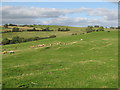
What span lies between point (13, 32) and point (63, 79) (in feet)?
405

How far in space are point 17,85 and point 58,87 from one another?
3259 mm

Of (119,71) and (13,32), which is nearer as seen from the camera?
(119,71)

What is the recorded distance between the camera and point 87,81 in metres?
14.5

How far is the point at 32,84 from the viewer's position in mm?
13891

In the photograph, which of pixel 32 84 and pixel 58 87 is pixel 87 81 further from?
pixel 32 84

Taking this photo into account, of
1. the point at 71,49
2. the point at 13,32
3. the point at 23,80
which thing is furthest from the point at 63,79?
the point at 13,32

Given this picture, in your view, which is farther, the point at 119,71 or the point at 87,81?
the point at 119,71

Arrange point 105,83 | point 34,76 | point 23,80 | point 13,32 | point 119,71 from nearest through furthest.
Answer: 1. point 105,83
2. point 23,80
3. point 34,76
4. point 119,71
5. point 13,32

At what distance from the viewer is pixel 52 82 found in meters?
14.4

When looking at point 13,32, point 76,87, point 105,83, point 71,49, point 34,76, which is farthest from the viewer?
point 13,32

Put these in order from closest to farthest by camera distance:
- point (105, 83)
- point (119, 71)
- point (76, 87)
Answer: point (76, 87), point (105, 83), point (119, 71)

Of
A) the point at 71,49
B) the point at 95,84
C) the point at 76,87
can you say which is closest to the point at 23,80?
the point at 76,87

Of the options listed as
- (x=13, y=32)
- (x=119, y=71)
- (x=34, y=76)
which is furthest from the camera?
(x=13, y=32)

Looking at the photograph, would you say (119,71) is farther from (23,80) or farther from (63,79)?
(23,80)
